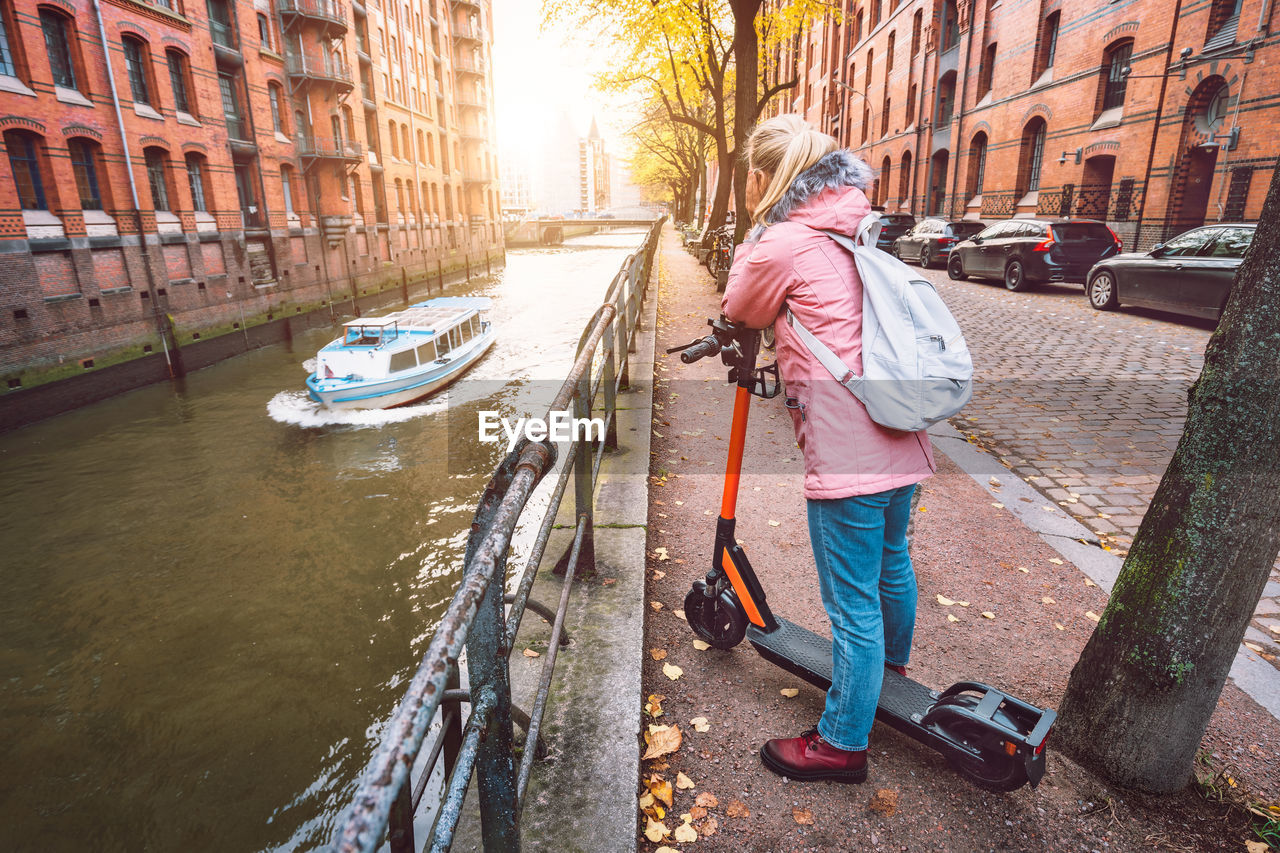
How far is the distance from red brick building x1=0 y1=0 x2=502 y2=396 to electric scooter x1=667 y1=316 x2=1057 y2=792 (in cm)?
1812

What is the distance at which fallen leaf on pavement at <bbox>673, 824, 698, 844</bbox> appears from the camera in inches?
91.9

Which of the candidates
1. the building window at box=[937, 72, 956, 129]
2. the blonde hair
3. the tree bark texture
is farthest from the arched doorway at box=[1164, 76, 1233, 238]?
the blonde hair

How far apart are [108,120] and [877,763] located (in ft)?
76.8

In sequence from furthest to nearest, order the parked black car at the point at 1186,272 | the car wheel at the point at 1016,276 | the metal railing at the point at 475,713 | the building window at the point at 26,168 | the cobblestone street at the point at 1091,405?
1. the building window at the point at 26,168
2. the car wheel at the point at 1016,276
3. the parked black car at the point at 1186,272
4. the cobblestone street at the point at 1091,405
5. the metal railing at the point at 475,713

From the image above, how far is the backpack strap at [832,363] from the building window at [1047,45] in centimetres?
2450

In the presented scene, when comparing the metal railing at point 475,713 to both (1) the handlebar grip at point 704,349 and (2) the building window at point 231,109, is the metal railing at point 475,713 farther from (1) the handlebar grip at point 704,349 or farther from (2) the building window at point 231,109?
(2) the building window at point 231,109

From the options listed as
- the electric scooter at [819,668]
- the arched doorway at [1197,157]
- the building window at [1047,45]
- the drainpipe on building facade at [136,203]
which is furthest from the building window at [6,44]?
the building window at [1047,45]

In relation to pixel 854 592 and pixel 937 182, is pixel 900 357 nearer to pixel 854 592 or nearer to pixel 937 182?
pixel 854 592

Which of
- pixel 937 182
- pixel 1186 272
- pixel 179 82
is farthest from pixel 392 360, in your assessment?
pixel 937 182

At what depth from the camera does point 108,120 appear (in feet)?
59.0

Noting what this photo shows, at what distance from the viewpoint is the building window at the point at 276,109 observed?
26.8 meters

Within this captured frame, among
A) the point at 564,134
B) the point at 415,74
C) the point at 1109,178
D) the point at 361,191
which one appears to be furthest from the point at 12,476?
the point at 564,134

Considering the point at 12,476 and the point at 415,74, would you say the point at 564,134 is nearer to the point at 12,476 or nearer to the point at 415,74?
the point at 415,74

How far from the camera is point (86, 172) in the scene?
17.7 m
